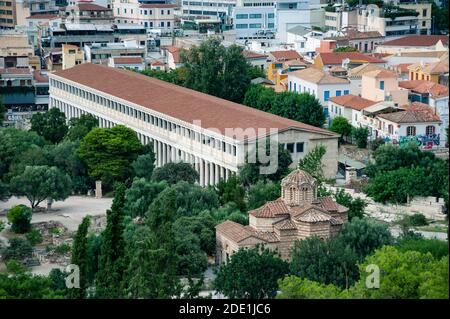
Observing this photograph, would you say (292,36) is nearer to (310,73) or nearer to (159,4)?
(159,4)

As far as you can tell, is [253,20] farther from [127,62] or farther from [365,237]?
[365,237]

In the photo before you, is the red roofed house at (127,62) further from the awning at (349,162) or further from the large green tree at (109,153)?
the large green tree at (109,153)

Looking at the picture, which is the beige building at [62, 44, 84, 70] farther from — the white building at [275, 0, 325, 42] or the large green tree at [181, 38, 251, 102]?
the white building at [275, 0, 325, 42]

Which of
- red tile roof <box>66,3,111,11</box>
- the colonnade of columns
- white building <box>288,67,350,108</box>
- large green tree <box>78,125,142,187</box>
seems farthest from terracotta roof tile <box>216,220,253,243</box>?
red tile roof <box>66,3,111,11</box>

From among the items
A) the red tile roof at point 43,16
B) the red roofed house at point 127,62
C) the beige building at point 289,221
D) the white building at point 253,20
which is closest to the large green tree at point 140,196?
the beige building at point 289,221

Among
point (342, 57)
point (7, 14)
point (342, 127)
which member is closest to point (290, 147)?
point (342, 127)
